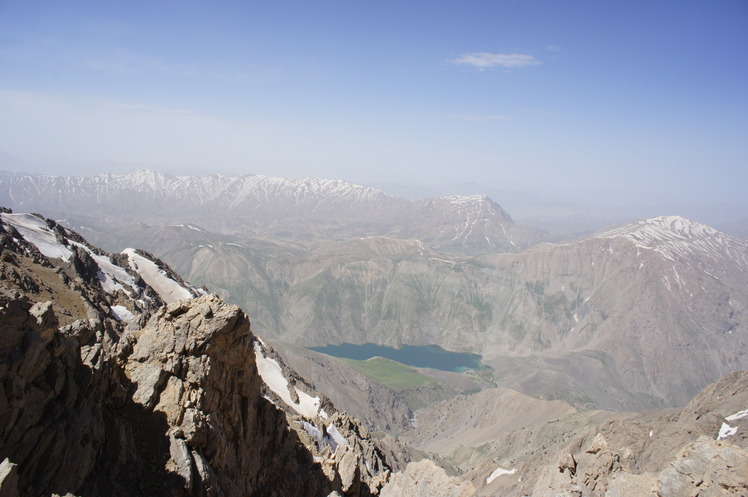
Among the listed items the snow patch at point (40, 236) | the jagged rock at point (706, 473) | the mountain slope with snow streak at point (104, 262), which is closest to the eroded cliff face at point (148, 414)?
the jagged rock at point (706, 473)

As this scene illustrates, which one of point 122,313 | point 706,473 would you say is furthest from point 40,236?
point 706,473

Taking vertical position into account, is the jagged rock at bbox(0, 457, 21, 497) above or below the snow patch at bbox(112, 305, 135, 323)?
above

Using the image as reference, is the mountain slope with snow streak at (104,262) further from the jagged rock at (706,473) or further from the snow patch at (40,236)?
the jagged rock at (706,473)

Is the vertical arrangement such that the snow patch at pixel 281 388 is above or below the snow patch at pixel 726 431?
below

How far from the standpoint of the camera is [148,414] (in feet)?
65.6

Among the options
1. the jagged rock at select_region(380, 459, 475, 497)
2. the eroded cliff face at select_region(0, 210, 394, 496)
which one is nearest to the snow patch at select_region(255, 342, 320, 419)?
the jagged rock at select_region(380, 459, 475, 497)

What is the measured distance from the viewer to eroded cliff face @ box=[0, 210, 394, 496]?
14.4 metres

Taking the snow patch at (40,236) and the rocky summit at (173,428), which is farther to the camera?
the snow patch at (40,236)

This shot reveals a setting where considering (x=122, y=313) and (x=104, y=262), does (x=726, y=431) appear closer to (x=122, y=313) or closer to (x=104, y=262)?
(x=122, y=313)

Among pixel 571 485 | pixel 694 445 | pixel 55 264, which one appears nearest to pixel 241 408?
pixel 571 485

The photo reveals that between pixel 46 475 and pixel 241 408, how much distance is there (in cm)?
1351

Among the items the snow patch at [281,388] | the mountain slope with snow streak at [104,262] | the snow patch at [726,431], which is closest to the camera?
the snow patch at [726,431]

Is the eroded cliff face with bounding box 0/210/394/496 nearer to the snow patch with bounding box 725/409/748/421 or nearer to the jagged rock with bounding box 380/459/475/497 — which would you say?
the jagged rock with bounding box 380/459/475/497

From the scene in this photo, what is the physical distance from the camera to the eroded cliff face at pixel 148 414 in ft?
47.2
